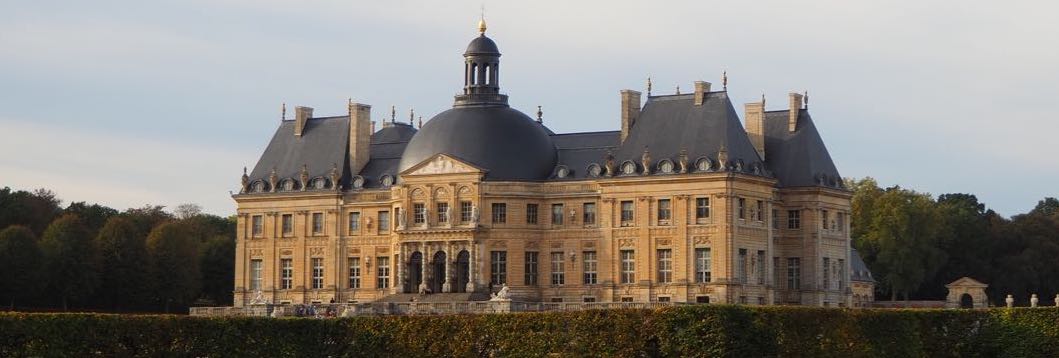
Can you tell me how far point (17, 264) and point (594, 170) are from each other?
88.6ft

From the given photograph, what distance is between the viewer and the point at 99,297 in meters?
102

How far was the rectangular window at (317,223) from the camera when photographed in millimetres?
94938

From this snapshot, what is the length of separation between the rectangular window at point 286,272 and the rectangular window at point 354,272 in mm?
3006

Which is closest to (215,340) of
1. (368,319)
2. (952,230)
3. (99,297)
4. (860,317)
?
(368,319)

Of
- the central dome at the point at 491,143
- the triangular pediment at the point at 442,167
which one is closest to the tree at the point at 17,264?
the central dome at the point at 491,143

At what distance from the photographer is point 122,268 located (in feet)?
333

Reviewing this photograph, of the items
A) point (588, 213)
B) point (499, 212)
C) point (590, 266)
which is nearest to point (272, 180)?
point (499, 212)

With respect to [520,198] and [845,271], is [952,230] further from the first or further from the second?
[520,198]

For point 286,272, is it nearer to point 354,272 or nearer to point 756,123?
point 354,272

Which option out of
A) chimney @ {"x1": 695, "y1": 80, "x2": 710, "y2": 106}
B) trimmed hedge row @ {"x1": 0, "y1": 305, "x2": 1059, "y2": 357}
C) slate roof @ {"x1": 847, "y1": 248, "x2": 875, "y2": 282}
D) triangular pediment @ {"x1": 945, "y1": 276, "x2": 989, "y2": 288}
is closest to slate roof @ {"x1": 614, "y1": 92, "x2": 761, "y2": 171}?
chimney @ {"x1": 695, "y1": 80, "x2": 710, "y2": 106}

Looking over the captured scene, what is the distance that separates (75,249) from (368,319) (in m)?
46.4

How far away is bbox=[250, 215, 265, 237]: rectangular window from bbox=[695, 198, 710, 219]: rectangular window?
2157 cm

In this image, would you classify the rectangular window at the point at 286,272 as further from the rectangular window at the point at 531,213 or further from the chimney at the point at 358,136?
the rectangular window at the point at 531,213

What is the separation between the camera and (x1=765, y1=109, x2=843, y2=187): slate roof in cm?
8938
